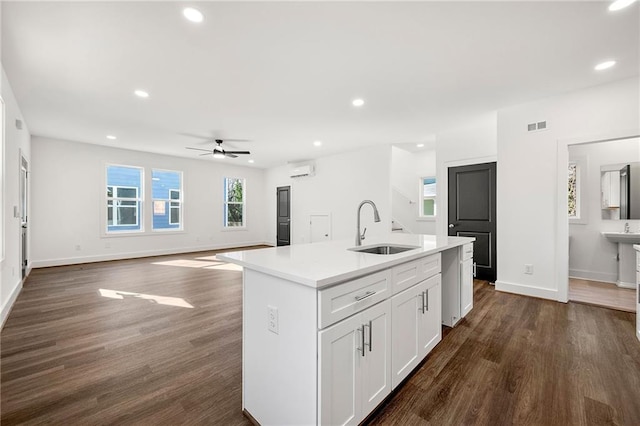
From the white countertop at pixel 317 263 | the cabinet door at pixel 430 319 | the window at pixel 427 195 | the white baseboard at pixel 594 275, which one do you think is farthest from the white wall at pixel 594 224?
the white countertop at pixel 317 263

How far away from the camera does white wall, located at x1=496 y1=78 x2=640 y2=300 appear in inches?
128

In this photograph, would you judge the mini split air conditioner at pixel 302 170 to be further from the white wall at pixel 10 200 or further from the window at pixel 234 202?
the white wall at pixel 10 200

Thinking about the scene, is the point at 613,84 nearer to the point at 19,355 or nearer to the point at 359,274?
the point at 359,274

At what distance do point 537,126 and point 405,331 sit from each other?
11.8 feet

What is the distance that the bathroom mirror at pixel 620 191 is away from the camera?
4.11m

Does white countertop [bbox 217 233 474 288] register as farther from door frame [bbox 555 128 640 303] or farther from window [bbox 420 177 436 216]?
window [bbox 420 177 436 216]

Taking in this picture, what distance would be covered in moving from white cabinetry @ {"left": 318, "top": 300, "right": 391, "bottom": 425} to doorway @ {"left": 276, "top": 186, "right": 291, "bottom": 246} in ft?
23.8

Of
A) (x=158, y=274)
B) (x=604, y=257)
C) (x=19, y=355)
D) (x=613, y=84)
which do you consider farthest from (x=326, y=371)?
(x=604, y=257)

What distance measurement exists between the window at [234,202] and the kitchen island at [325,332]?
7.33 m

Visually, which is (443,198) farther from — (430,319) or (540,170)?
(430,319)

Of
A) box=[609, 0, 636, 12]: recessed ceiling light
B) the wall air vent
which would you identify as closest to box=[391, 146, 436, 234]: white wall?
the wall air vent

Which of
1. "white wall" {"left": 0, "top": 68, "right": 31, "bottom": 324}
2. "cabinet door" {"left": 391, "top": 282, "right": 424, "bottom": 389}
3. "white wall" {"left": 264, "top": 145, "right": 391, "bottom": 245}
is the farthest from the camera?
"white wall" {"left": 264, "top": 145, "right": 391, "bottom": 245}

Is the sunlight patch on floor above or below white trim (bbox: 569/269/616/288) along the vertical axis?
below

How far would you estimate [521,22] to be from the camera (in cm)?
218
